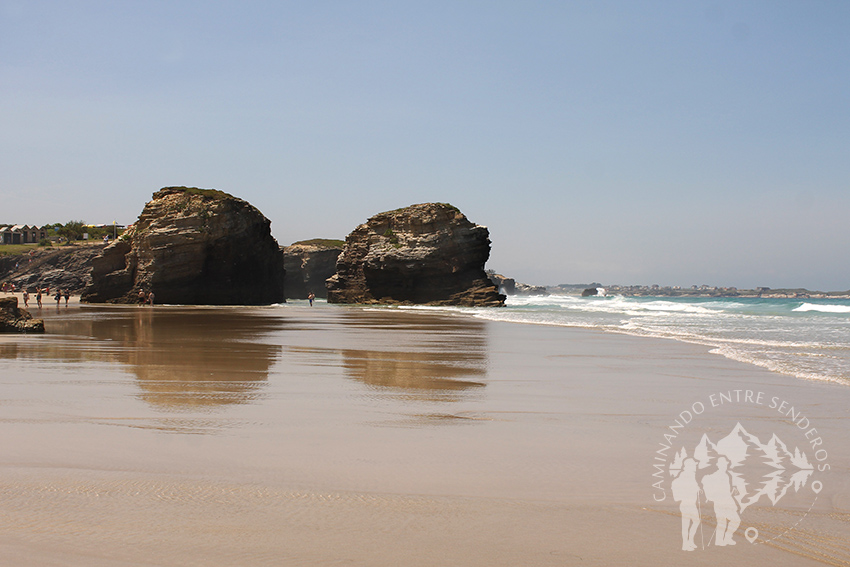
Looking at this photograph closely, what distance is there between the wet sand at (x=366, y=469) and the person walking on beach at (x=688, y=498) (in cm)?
7

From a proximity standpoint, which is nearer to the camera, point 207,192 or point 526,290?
point 207,192

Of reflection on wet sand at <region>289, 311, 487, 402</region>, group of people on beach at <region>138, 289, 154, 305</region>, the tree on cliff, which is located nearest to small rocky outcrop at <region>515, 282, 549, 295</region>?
the tree on cliff

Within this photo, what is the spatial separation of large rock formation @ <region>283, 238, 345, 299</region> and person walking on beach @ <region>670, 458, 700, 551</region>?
100321 millimetres

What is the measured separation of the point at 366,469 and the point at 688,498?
6.49 ft

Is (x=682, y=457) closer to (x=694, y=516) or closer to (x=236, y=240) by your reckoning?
(x=694, y=516)

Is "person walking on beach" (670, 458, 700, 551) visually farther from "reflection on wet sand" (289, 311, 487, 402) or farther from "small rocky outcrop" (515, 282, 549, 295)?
"small rocky outcrop" (515, 282, 549, 295)

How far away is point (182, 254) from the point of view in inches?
2077

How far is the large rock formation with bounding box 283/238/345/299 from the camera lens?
103 meters

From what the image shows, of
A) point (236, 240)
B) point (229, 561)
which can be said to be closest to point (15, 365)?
point (229, 561)

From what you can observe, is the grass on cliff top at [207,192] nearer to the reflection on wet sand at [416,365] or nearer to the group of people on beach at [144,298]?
the group of people on beach at [144,298]

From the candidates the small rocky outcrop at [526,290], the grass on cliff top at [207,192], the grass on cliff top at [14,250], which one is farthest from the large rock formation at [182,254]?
the small rocky outcrop at [526,290]

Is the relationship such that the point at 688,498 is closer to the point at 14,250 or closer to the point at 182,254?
the point at 182,254

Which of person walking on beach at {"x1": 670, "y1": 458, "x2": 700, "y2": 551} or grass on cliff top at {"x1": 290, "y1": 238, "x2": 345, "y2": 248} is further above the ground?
grass on cliff top at {"x1": 290, "y1": 238, "x2": 345, "y2": 248}

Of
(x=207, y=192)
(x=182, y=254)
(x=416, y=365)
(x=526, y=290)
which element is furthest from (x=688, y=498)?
(x=526, y=290)
